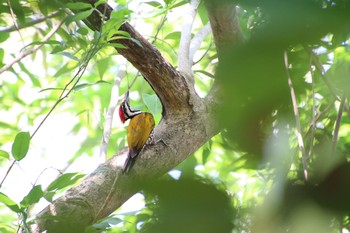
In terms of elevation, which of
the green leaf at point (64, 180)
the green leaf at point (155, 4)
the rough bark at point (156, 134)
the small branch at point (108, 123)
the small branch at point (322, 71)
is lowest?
the small branch at point (108, 123)

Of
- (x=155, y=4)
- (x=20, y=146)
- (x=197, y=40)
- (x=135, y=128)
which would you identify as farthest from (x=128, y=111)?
(x=20, y=146)

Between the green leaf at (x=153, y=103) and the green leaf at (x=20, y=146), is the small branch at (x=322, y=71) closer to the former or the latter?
the green leaf at (x=20, y=146)

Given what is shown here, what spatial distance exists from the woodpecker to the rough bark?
0.04 m

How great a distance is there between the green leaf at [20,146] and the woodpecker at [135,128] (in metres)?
0.36

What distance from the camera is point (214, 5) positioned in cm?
47

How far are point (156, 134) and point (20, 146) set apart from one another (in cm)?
71

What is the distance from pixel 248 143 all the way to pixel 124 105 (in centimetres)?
289

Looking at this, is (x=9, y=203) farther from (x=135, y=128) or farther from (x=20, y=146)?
(x=135, y=128)

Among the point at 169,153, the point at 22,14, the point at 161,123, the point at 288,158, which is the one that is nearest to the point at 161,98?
the point at 161,123

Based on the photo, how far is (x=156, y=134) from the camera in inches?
92.7

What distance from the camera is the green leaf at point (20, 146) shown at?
1.76 metres

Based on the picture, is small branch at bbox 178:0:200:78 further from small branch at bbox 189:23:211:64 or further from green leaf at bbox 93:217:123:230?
green leaf at bbox 93:217:123:230

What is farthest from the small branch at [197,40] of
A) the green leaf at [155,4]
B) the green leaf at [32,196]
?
the green leaf at [32,196]

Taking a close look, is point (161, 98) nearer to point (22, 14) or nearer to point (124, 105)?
point (22, 14)
